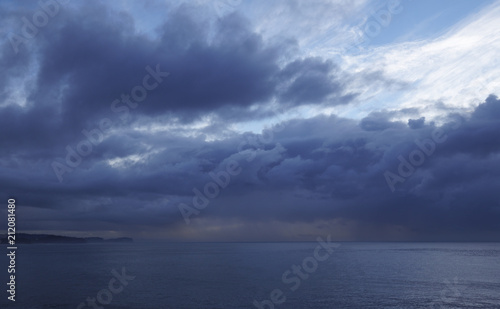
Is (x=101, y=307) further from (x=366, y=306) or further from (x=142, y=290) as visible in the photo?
(x=366, y=306)

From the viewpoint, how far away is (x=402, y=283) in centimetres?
8694

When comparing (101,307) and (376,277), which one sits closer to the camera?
(101,307)

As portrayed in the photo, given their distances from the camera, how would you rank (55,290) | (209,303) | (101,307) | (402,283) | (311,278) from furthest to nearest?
(311,278)
(402,283)
(55,290)
(209,303)
(101,307)

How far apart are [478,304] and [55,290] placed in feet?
256

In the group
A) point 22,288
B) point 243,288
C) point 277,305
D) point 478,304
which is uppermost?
point 22,288

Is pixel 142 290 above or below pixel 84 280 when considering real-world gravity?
below

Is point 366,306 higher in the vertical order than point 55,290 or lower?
lower

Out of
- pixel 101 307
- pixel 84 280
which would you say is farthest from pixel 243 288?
pixel 84 280

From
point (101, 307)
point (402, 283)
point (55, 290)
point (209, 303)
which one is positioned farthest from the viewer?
point (402, 283)

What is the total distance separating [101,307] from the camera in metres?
59.7

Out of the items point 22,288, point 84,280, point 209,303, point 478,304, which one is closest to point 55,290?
point 22,288

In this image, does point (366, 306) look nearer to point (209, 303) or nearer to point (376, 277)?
point (209, 303)

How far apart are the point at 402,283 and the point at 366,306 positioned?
3098 cm

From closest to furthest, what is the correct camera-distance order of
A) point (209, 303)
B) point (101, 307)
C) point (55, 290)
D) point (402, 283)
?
point (101, 307), point (209, 303), point (55, 290), point (402, 283)
